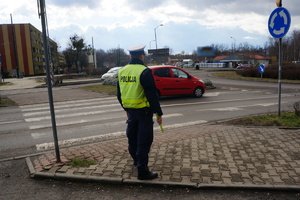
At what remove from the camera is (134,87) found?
3865 mm

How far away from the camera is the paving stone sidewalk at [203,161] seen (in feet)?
12.8

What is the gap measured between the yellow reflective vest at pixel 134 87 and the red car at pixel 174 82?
30.3ft

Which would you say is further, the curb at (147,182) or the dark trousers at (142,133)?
the dark trousers at (142,133)

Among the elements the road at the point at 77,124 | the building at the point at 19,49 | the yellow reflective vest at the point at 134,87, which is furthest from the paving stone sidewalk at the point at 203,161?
the building at the point at 19,49

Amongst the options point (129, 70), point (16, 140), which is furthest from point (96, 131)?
point (129, 70)

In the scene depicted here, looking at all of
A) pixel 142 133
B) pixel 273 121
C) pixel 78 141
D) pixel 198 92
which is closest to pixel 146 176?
pixel 142 133

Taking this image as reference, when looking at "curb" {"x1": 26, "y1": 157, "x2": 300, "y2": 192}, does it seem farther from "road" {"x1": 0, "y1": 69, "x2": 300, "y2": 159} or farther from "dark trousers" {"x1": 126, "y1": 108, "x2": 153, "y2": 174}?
"road" {"x1": 0, "y1": 69, "x2": 300, "y2": 159}

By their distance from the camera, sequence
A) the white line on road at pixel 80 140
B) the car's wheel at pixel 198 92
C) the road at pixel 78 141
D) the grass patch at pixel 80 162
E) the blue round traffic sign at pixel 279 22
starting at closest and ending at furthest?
the road at pixel 78 141, the grass patch at pixel 80 162, the white line on road at pixel 80 140, the blue round traffic sign at pixel 279 22, the car's wheel at pixel 198 92

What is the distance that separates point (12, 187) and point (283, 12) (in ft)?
23.2

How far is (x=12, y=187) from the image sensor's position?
3953 mm

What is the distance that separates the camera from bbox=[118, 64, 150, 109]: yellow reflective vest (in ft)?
12.6

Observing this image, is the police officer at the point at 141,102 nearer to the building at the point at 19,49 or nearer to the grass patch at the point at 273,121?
the grass patch at the point at 273,121

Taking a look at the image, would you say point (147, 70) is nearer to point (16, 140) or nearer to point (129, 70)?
point (129, 70)

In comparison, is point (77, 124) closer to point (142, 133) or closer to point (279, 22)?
point (142, 133)
